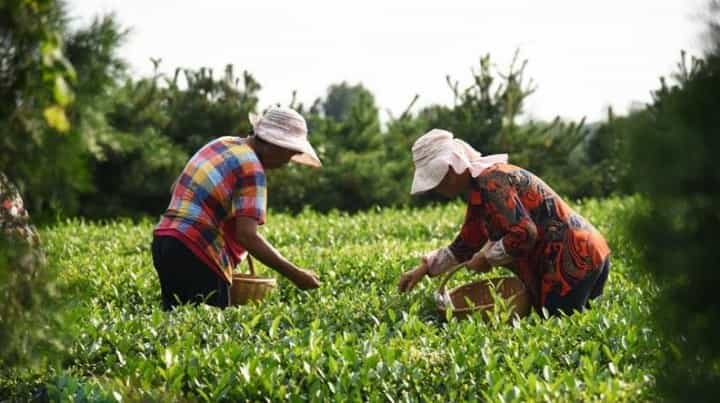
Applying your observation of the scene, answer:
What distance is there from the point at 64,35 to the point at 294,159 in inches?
122

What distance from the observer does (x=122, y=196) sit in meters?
15.8

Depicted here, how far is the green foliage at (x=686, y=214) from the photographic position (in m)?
3.01

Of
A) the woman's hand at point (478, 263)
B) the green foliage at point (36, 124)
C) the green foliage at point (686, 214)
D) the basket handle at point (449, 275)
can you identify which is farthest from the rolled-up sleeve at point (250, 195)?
the green foliage at point (686, 214)

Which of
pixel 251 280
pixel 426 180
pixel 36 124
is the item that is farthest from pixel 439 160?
pixel 36 124

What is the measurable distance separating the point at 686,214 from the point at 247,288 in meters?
3.90

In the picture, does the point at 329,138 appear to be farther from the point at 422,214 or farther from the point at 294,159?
the point at 294,159

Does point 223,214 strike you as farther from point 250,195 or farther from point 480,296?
point 480,296

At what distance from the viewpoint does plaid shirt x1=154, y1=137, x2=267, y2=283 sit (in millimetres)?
6191

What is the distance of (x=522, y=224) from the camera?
5762 millimetres

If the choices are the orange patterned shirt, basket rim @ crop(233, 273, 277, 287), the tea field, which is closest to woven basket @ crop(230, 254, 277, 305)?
basket rim @ crop(233, 273, 277, 287)

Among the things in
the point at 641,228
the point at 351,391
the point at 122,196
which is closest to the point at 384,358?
the point at 351,391

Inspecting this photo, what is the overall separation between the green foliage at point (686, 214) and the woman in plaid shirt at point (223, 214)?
3.23 metres

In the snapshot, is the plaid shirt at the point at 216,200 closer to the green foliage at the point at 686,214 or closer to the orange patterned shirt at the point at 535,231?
the orange patterned shirt at the point at 535,231

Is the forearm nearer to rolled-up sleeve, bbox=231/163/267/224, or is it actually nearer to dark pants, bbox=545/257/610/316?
rolled-up sleeve, bbox=231/163/267/224
